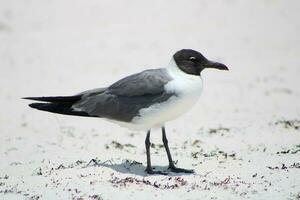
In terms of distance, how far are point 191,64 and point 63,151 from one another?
2551 mm

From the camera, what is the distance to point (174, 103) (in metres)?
6.92

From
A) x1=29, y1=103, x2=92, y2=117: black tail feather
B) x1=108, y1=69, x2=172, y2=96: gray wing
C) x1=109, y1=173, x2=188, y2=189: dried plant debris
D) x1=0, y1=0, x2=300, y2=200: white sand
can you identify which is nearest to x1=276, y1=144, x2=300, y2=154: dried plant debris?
x1=0, y1=0, x2=300, y2=200: white sand

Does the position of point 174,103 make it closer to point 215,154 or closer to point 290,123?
point 215,154

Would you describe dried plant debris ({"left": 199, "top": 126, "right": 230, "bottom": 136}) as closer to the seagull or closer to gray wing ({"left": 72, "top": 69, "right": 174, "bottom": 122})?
the seagull

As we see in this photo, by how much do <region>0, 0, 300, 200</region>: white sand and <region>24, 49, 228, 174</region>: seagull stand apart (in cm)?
59

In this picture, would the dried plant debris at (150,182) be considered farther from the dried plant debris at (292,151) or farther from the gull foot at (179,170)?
the dried plant debris at (292,151)

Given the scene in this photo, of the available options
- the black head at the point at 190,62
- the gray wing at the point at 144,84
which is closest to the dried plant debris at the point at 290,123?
the black head at the point at 190,62

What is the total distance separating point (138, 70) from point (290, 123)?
201 inches

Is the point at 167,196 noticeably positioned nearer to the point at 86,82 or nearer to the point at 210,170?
the point at 210,170

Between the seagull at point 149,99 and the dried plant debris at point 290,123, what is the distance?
2.74 m

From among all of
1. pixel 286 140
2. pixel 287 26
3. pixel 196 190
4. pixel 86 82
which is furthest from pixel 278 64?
pixel 196 190

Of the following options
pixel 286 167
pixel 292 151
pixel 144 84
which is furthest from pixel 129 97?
pixel 292 151

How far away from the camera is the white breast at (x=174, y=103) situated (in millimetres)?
6930

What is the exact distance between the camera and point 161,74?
23.6 feet
